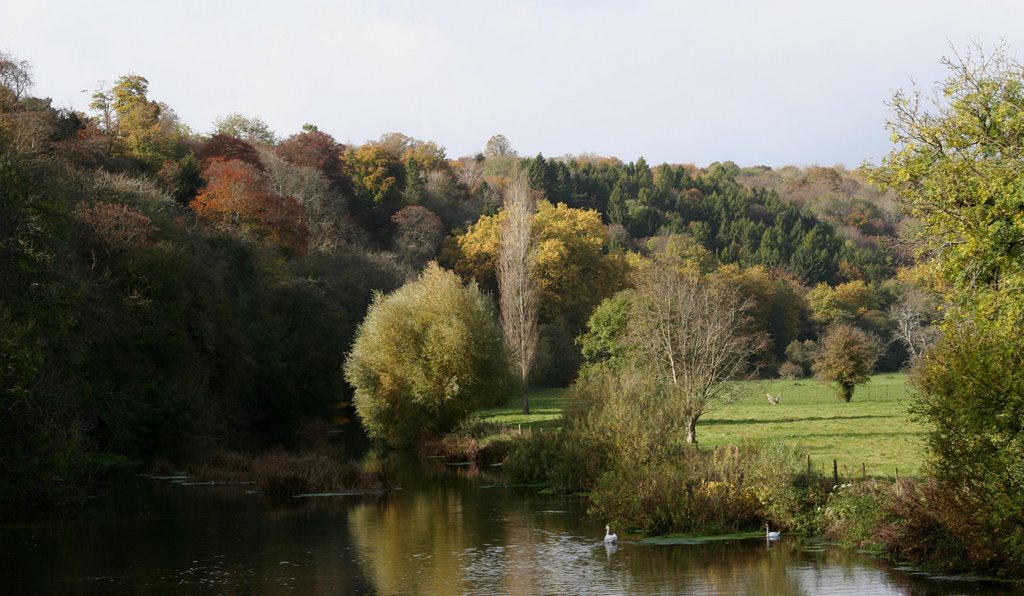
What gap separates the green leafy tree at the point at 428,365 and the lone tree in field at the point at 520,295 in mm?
9714

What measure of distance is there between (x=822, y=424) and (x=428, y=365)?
1720cm

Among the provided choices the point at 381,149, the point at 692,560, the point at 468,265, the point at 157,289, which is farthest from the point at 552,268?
the point at 692,560

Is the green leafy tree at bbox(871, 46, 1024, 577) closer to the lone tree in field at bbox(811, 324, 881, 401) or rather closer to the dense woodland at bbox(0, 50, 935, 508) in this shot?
the dense woodland at bbox(0, 50, 935, 508)

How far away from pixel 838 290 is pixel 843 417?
201 feet

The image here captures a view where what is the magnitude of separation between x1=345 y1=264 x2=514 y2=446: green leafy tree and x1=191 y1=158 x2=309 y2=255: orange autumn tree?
16.5 m

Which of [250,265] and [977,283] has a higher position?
[250,265]

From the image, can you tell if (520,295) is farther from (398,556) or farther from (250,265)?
(398,556)

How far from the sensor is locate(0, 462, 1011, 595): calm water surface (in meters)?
19.0

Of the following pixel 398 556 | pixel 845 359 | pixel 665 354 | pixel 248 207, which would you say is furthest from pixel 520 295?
pixel 398 556

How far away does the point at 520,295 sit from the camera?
59281 mm

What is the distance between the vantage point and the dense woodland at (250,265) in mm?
31688

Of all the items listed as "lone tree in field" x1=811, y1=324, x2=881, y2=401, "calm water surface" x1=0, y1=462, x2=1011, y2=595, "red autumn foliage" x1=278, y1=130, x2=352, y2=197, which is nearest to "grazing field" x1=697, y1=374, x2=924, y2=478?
"lone tree in field" x1=811, y1=324, x2=881, y2=401

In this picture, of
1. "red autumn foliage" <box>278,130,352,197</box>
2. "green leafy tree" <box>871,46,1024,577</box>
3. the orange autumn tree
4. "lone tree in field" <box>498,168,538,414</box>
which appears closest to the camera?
"green leafy tree" <box>871,46,1024,577</box>

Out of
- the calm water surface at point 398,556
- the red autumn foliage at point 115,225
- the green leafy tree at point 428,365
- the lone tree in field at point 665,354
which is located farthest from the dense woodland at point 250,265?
the lone tree in field at point 665,354
